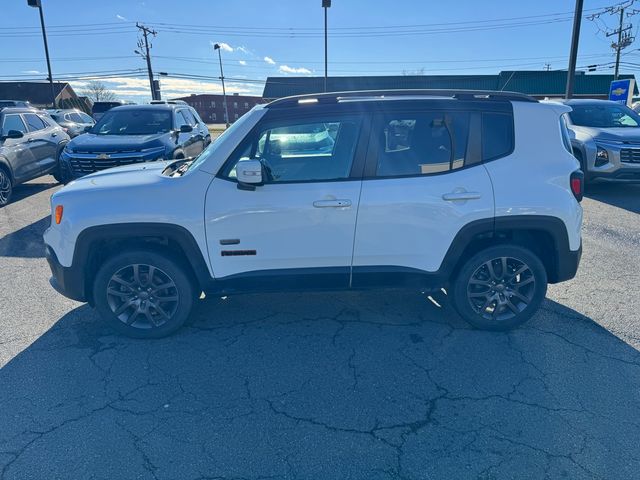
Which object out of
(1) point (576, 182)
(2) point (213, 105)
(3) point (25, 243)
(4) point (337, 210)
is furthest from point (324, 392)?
(2) point (213, 105)

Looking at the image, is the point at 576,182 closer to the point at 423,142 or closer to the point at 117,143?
the point at 423,142

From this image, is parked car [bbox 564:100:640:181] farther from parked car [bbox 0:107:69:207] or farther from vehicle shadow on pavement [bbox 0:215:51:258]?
parked car [bbox 0:107:69:207]

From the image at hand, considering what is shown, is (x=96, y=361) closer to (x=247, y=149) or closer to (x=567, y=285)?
(x=247, y=149)

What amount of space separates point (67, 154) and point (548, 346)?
26.6ft

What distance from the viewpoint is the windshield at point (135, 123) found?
8.38 m

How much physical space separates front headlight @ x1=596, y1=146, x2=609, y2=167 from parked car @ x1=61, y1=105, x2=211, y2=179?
814 centimetres

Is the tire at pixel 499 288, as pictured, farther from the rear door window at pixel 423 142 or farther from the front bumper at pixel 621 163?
the front bumper at pixel 621 163

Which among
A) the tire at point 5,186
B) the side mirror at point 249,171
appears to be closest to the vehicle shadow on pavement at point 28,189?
the tire at point 5,186

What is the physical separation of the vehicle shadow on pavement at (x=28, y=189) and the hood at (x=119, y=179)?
6.80 metres

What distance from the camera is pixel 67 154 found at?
25.2 feet

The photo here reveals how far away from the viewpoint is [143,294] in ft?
11.4

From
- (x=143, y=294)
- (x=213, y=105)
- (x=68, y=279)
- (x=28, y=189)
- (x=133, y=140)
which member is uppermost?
(x=213, y=105)

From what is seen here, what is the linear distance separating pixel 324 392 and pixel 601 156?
8.28 meters

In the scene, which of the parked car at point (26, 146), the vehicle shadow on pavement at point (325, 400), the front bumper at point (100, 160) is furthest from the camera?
the parked car at point (26, 146)
